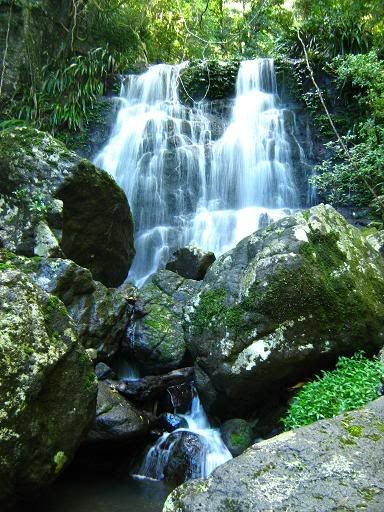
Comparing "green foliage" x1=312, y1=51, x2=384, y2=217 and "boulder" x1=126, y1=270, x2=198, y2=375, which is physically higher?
"green foliage" x1=312, y1=51, x2=384, y2=217

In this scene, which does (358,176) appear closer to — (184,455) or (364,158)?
(364,158)

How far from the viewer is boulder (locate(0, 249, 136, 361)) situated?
588cm

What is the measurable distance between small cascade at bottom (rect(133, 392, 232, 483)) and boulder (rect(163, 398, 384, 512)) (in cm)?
225

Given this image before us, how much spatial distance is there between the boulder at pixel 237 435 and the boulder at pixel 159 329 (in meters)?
1.47

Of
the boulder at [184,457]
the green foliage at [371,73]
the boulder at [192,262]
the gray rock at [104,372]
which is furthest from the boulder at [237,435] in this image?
the green foliage at [371,73]

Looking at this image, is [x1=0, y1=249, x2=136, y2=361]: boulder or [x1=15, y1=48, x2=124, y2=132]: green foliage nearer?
[x1=0, y1=249, x2=136, y2=361]: boulder

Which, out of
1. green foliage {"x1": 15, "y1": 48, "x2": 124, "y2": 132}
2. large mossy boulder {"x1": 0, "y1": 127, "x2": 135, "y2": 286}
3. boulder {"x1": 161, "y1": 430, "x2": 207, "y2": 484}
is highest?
green foliage {"x1": 15, "y1": 48, "x2": 124, "y2": 132}

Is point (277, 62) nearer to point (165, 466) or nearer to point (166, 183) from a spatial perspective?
point (166, 183)

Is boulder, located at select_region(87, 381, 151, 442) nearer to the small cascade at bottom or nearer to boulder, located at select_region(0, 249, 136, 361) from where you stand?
the small cascade at bottom

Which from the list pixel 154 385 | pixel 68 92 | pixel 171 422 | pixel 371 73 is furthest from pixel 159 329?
pixel 68 92

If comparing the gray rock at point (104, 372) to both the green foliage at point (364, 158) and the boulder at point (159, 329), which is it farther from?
the green foliage at point (364, 158)

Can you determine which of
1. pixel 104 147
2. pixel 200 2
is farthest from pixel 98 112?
pixel 200 2

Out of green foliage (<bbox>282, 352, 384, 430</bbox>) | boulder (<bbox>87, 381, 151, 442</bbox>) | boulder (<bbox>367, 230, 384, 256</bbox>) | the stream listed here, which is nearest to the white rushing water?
the stream

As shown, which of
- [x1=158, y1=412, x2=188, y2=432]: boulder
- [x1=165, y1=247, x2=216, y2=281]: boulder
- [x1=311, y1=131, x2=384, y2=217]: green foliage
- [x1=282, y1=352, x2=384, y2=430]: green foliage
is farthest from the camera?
[x1=311, y1=131, x2=384, y2=217]: green foliage
